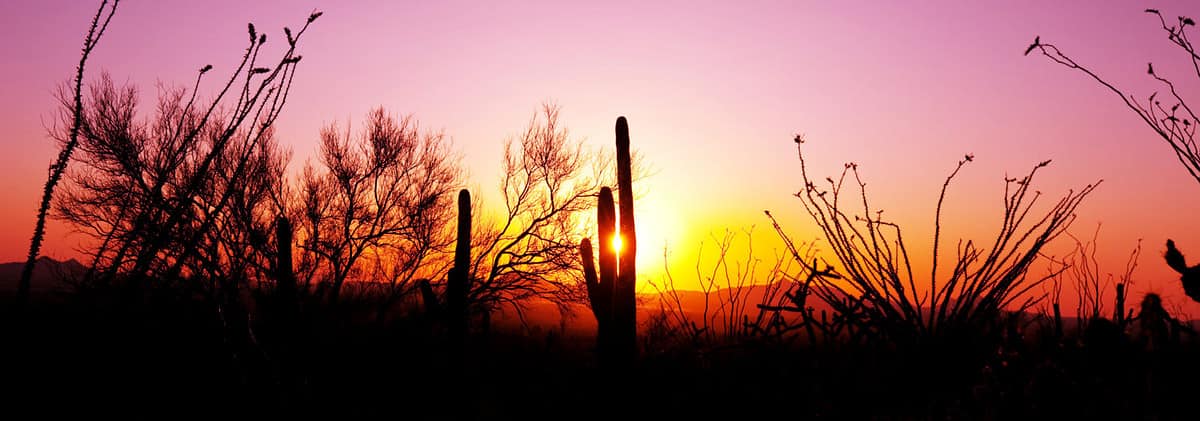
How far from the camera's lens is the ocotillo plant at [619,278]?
316 inches

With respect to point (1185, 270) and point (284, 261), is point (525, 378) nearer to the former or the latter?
point (284, 261)

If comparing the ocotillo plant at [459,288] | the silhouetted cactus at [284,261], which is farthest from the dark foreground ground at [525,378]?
the silhouetted cactus at [284,261]

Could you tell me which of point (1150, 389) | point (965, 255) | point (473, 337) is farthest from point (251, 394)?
point (473, 337)

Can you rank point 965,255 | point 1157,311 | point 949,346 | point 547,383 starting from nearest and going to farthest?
point 1157,311, point 965,255, point 949,346, point 547,383

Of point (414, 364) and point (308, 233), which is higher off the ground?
point (308, 233)

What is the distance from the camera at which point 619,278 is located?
328 inches

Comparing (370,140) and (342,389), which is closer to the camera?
(342,389)

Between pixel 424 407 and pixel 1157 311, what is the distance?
27.6ft

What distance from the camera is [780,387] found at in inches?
Result: 235

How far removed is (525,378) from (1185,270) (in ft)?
33.3

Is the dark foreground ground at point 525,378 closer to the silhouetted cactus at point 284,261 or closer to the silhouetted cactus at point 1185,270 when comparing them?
the silhouetted cactus at point 1185,270

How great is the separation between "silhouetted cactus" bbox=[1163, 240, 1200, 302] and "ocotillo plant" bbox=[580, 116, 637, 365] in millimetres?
6010

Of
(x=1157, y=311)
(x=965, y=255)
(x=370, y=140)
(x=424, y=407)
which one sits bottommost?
(x=424, y=407)

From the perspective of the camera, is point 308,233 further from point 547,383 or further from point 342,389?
point 547,383
